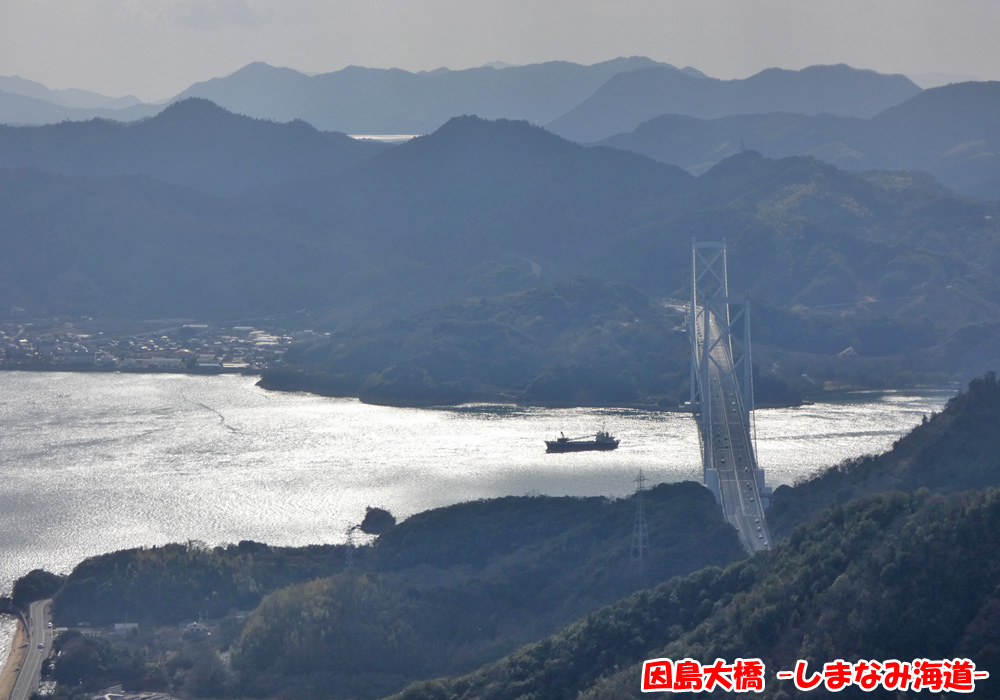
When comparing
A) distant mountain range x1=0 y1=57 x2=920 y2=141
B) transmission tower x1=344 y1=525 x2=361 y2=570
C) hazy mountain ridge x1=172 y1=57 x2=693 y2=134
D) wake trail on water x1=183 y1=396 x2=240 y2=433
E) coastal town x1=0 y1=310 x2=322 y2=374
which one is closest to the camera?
transmission tower x1=344 y1=525 x2=361 y2=570

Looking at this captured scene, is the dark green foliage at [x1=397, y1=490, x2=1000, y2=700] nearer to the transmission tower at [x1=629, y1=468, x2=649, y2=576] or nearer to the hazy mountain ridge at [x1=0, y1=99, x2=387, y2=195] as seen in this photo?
the transmission tower at [x1=629, y1=468, x2=649, y2=576]

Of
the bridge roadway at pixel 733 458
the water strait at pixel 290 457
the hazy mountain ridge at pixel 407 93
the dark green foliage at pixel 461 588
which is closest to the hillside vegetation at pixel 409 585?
the dark green foliage at pixel 461 588

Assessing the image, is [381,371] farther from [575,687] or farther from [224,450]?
[575,687]

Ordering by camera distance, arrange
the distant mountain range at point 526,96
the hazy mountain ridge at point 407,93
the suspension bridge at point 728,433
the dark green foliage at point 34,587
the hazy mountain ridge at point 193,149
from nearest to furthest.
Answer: the dark green foliage at point 34,587, the suspension bridge at point 728,433, the hazy mountain ridge at point 193,149, the distant mountain range at point 526,96, the hazy mountain ridge at point 407,93

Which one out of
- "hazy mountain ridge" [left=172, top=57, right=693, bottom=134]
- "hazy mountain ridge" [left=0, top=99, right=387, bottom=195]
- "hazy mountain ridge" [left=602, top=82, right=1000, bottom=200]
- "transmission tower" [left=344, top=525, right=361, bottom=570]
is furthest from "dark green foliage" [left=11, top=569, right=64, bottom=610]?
"hazy mountain ridge" [left=172, top=57, right=693, bottom=134]

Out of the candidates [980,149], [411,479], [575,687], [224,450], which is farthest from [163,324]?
[980,149]

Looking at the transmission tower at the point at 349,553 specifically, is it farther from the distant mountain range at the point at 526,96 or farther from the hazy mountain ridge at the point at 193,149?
the distant mountain range at the point at 526,96
